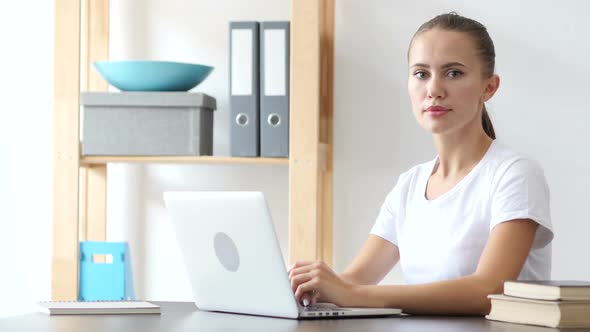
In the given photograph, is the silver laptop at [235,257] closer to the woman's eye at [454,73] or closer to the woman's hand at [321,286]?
the woman's hand at [321,286]

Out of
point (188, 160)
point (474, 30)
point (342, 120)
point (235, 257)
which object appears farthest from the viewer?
point (342, 120)

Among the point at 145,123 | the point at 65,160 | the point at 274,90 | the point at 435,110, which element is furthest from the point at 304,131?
the point at 435,110

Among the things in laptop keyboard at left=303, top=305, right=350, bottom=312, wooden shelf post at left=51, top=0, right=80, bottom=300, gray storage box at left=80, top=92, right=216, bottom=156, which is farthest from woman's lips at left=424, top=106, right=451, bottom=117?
wooden shelf post at left=51, top=0, right=80, bottom=300

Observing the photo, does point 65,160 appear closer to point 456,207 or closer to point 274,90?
point 274,90

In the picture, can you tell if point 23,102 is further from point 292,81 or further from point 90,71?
point 292,81

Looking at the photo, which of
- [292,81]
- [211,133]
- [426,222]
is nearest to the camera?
[426,222]

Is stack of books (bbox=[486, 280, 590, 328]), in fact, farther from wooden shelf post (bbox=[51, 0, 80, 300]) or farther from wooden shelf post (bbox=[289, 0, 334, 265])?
wooden shelf post (bbox=[51, 0, 80, 300])

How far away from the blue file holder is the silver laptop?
47.5 inches

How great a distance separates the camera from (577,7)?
3.05m

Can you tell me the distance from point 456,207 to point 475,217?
5 centimetres

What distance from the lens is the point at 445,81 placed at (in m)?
2.08

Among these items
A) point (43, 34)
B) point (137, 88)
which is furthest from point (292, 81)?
point (43, 34)

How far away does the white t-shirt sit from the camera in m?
1.97

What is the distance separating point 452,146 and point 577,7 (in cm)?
111
